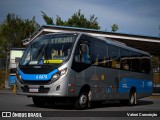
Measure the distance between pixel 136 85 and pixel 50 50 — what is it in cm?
796

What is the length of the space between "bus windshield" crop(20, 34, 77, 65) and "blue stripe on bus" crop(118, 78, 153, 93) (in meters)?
5.06

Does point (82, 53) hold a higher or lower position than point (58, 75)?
higher

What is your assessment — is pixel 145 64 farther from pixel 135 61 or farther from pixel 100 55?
pixel 100 55

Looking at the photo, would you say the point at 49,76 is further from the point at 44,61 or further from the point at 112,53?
the point at 112,53

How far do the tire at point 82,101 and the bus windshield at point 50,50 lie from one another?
5.68ft

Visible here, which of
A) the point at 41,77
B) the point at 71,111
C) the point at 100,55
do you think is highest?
the point at 100,55

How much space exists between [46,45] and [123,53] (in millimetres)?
5946

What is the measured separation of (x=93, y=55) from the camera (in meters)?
15.0

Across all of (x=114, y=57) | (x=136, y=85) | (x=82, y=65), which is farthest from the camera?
(x=136, y=85)

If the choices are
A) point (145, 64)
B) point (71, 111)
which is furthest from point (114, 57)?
point (71, 111)

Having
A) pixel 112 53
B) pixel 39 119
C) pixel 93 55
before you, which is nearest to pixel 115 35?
pixel 112 53

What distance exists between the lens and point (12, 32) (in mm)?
69500

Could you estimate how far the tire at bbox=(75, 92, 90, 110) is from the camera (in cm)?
1383

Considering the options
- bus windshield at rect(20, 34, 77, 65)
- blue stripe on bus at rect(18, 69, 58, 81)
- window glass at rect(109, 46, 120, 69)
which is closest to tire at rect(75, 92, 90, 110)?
blue stripe on bus at rect(18, 69, 58, 81)
